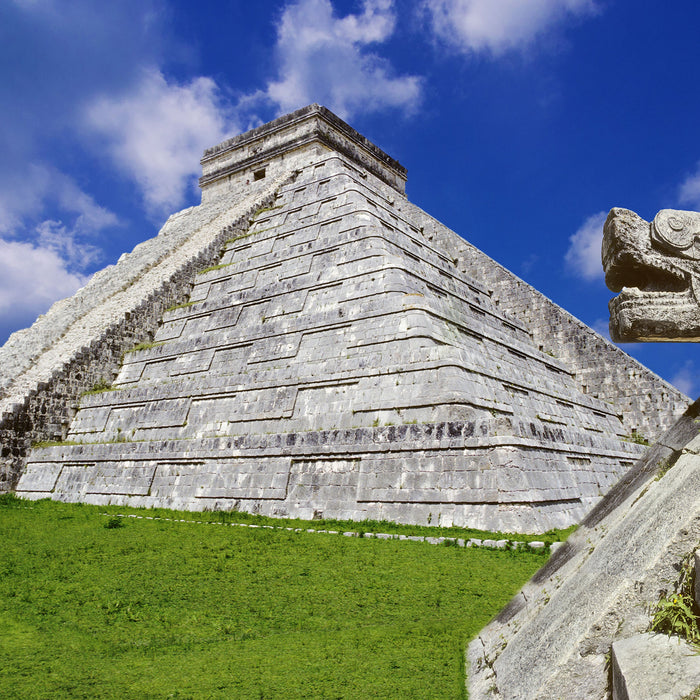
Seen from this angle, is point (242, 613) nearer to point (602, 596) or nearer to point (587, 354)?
point (602, 596)

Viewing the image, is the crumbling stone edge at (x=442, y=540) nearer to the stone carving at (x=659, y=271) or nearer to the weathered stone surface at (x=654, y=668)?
the stone carving at (x=659, y=271)

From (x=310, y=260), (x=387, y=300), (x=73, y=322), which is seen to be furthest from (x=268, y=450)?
(x=73, y=322)

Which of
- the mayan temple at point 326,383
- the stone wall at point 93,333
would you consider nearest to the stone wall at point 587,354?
the mayan temple at point 326,383

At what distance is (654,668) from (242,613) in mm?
3605

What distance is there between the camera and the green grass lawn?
3207 millimetres

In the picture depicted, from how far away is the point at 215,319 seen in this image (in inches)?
554

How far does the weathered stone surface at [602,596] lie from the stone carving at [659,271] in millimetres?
478

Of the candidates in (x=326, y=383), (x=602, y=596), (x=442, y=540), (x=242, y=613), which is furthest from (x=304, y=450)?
(x=602, y=596)

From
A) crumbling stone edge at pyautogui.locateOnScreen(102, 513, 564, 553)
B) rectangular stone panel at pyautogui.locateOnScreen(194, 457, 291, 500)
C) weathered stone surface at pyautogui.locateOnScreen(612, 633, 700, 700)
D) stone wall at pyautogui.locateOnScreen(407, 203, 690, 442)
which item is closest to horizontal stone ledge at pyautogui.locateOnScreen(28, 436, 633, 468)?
rectangular stone panel at pyautogui.locateOnScreen(194, 457, 291, 500)

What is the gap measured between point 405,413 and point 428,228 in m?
11.1

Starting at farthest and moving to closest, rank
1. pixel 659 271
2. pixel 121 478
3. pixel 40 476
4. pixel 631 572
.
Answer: pixel 40 476 → pixel 121 478 → pixel 659 271 → pixel 631 572

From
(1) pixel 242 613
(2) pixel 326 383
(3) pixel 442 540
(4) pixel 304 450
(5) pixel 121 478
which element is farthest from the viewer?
(5) pixel 121 478

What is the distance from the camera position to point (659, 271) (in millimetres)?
3254

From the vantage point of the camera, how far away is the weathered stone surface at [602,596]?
2082mm
